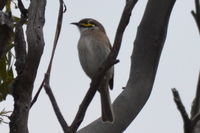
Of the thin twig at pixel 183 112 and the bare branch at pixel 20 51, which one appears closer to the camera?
the thin twig at pixel 183 112

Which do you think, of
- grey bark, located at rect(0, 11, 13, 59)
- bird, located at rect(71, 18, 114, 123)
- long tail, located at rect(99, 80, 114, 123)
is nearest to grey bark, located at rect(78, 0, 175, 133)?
long tail, located at rect(99, 80, 114, 123)

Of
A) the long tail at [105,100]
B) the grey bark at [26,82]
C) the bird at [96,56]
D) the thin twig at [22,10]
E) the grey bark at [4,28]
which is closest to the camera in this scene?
the grey bark at [26,82]

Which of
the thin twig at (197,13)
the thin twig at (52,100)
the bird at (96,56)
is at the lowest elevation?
the bird at (96,56)

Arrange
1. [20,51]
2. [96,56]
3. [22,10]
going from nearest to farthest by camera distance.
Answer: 1. [20,51]
2. [22,10]
3. [96,56]

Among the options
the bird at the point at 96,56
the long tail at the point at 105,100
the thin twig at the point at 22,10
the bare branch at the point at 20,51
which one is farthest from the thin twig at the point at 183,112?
the bird at the point at 96,56

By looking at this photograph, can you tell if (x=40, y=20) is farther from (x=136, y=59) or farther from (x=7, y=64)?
(x=136, y=59)

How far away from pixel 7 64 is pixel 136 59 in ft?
4.07

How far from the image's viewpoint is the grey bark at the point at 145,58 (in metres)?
3.55

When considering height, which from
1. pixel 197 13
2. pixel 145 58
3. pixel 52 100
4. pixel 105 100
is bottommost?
pixel 105 100

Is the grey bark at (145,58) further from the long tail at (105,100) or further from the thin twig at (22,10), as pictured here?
the thin twig at (22,10)

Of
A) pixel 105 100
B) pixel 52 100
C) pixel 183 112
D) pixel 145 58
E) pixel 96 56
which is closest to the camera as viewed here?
pixel 183 112

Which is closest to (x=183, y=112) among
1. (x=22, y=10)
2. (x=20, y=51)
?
(x=20, y=51)

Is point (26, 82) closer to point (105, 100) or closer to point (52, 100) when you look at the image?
point (52, 100)

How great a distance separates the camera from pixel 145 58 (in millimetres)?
3654
